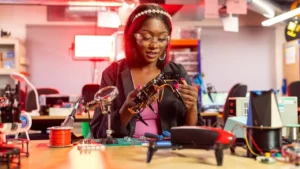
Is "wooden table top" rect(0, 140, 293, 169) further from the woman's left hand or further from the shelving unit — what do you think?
the shelving unit

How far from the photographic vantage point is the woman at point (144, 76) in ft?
5.02

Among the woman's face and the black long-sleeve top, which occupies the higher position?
the woman's face

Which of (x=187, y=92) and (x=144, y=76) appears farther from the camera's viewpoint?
(x=144, y=76)

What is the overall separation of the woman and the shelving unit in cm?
418

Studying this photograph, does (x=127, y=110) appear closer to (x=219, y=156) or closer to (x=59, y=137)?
(x=59, y=137)

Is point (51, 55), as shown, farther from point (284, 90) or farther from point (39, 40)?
point (284, 90)

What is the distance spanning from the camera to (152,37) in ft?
5.05

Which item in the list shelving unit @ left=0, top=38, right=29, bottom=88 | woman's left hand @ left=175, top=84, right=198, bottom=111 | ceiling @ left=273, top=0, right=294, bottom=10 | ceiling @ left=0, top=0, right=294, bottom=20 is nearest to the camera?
woman's left hand @ left=175, top=84, right=198, bottom=111

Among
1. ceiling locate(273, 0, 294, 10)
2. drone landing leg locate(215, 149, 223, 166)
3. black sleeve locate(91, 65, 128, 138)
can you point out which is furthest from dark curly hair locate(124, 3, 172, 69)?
ceiling locate(273, 0, 294, 10)

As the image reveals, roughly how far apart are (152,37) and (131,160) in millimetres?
632

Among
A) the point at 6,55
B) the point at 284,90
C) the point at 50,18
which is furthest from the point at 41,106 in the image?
the point at 284,90

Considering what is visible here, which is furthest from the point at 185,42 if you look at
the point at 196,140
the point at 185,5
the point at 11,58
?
the point at 196,140

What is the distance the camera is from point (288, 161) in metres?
0.94

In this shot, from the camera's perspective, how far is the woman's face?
60.5 inches
